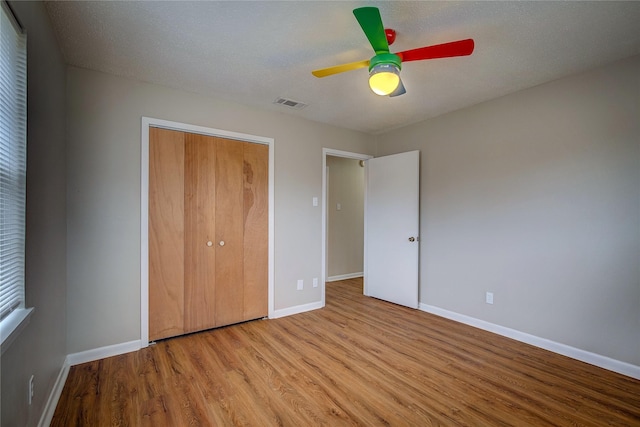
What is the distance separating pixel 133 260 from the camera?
2.58m

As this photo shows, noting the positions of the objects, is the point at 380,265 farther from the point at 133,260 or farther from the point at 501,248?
the point at 133,260

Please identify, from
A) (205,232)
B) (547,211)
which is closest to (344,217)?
(205,232)

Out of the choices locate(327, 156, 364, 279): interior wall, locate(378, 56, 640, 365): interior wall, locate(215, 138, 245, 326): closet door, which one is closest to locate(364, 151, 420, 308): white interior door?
locate(378, 56, 640, 365): interior wall

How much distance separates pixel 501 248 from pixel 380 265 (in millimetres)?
1567

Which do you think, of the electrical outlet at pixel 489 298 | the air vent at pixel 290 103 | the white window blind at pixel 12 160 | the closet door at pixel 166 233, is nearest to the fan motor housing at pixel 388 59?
the air vent at pixel 290 103

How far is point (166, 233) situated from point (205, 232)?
35 centimetres

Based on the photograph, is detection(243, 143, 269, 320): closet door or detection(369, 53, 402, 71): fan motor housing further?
detection(243, 143, 269, 320): closet door

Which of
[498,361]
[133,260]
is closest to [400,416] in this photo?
[498,361]

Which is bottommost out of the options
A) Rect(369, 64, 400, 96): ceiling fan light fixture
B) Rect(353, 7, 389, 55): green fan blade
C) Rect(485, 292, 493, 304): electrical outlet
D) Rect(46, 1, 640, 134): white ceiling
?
Rect(485, 292, 493, 304): electrical outlet

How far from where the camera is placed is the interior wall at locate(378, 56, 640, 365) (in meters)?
2.25

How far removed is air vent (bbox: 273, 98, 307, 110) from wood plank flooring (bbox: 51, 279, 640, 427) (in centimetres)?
241

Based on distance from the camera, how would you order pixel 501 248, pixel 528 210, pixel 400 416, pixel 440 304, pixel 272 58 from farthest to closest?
pixel 440 304
pixel 501 248
pixel 528 210
pixel 272 58
pixel 400 416

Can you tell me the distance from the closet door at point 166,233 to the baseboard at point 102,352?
0.15 metres

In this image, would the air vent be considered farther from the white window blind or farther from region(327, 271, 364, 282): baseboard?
region(327, 271, 364, 282): baseboard
